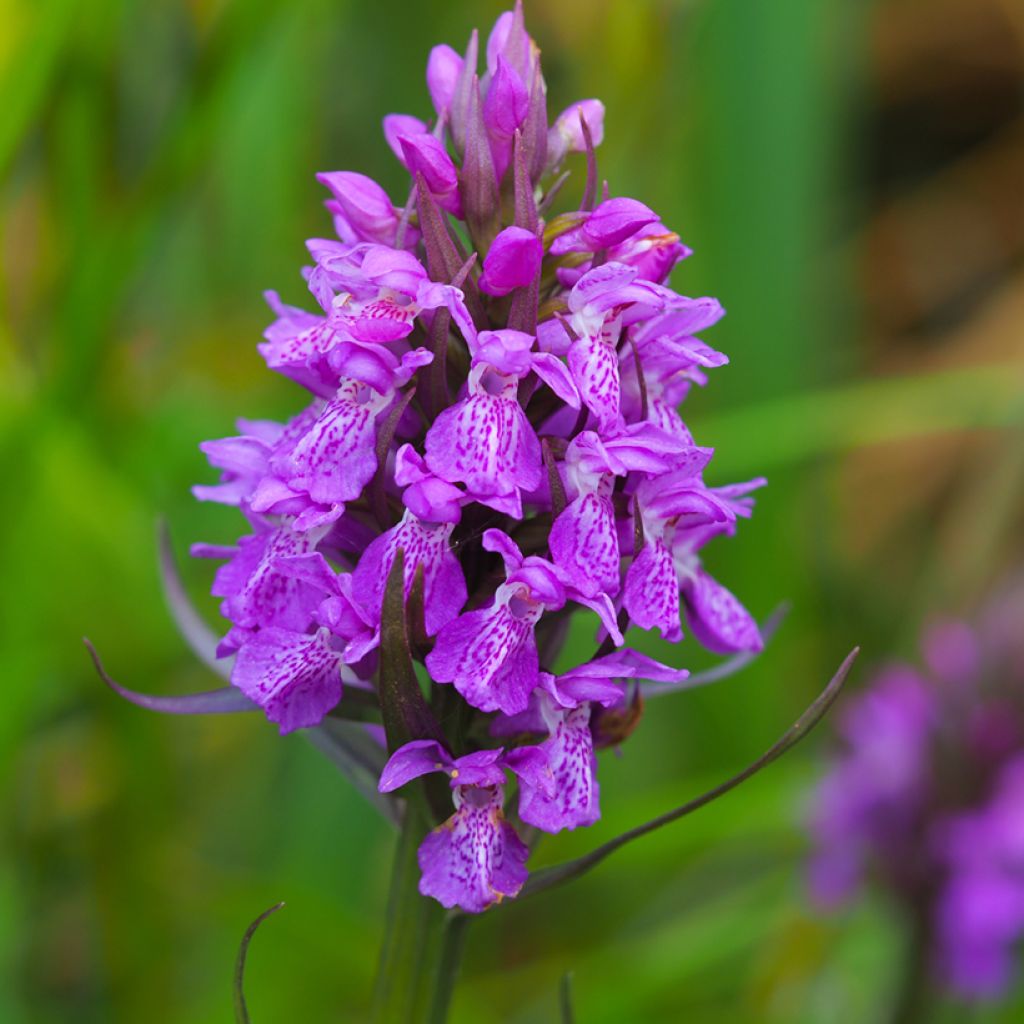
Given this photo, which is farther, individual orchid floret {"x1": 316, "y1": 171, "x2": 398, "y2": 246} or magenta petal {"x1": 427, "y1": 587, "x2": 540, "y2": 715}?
individual orchid floret {"x1": 316, "y1": 171, "x2": 398, "y2": 246}

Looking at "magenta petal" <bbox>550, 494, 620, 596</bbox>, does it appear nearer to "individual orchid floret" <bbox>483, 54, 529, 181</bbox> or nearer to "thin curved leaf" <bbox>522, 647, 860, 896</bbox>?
"thin curved leaf" <bbox>522, 647, 860, 896</bbox>

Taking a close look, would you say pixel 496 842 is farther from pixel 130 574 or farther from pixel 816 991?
pixel 816 991

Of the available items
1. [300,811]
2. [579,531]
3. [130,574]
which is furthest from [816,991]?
[579,531]

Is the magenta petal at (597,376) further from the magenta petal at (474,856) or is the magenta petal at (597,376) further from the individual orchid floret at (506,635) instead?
the magenta petal at (474,856)

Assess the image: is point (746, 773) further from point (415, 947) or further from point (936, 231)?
point (936, 231)

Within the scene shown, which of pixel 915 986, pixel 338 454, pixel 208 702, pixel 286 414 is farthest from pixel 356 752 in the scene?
pixel 915 986

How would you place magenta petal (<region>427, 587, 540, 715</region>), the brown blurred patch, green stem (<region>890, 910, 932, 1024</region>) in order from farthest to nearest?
the brown blurred patch, green stem (<region>890, 910, 932, 1024</region>), magenta petal (<region>427, 587, 540, 715</region>)

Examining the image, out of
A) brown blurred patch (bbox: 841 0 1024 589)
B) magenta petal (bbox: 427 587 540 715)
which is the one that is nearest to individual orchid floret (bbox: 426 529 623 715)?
magenta petal (bbox: 427 587 540 715)

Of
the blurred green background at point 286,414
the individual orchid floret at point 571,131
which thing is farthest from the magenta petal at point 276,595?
the blurred green background at point 286,414
